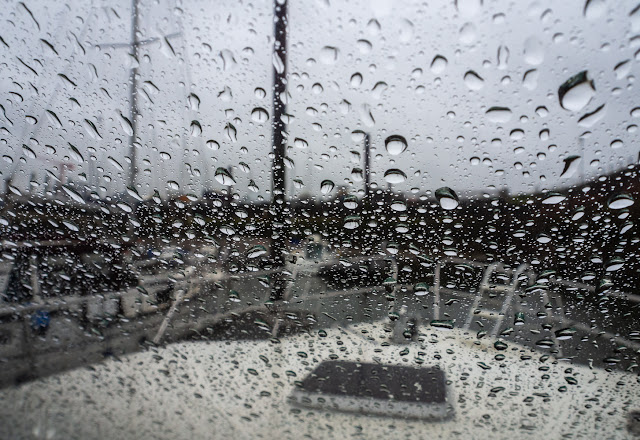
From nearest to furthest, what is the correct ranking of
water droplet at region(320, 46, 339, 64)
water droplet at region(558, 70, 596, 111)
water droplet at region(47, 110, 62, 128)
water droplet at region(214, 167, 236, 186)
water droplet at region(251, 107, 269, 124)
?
water droplet at region(558, 70, 596, 111) → water droplet at region(320, 46, 339, 64) → water droplet at region(251, 107, 269, 124) → water droplet at region(214, 167, 236, 186) → water droplet at region(47, 110, 62, 128)

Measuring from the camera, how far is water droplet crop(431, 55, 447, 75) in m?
1.02

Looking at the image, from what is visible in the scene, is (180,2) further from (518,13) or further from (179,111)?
(518,13)

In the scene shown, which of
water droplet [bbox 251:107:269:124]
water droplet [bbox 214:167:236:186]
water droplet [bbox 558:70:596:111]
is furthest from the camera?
water droplet [bbox 214:167:236:186]

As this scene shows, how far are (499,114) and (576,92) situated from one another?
0.19 m

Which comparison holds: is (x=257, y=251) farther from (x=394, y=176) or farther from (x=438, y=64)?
(x=438, y=64)

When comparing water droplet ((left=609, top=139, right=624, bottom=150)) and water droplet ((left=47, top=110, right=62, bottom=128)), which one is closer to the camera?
water droplet ((left=609, top=139, right=624, bottom=150))

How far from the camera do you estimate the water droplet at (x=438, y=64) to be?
1023 mm

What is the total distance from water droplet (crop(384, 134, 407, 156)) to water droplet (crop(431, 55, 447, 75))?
209mm

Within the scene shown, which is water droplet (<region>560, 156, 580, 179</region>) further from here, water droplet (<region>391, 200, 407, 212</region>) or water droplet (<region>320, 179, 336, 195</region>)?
water droplet (<region>320, 179, 336, 195</region>)

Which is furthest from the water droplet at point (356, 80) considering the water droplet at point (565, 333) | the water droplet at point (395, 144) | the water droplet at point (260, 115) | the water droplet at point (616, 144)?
the water droplet at point (565, 333)

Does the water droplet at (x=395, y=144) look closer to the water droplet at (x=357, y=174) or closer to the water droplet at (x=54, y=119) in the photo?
the water droplet at (x=357, y=174)

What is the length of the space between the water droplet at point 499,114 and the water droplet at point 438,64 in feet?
0.60

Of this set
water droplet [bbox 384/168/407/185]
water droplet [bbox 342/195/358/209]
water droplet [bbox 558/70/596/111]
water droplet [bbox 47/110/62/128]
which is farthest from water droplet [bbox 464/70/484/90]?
water droplet [bbox 47/110/62/128]

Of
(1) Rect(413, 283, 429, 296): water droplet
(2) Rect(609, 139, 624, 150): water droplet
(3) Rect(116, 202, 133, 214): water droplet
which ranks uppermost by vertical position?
→ (2) Rect(609, 139, 624, 150): water droplet
